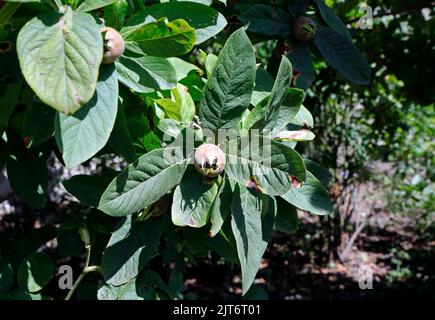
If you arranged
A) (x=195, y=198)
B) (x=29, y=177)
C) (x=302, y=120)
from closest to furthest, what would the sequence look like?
1. (x=195, y=198)
2. (x=302, y=120)
3. (x=29, y=177)

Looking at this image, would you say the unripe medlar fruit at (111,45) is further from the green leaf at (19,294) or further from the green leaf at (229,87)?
the green leaf at (19,294)

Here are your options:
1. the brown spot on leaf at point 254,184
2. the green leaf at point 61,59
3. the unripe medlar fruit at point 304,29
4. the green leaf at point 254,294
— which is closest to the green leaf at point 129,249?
the brown spot on leaf at point 254,184

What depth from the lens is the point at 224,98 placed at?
102 centimetres

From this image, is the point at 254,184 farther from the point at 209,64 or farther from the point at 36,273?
the point at 36,273

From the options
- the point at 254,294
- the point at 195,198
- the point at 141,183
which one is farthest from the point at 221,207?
the point at 254,294

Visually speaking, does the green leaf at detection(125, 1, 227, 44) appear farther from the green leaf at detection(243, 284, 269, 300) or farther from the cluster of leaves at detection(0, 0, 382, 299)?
the green leaf at detection(243, 284, 269, 300)

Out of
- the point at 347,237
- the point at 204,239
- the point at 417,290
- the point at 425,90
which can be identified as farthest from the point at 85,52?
the point at 347,237

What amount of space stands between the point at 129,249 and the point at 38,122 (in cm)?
35

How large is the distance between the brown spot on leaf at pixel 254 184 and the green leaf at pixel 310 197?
12cm

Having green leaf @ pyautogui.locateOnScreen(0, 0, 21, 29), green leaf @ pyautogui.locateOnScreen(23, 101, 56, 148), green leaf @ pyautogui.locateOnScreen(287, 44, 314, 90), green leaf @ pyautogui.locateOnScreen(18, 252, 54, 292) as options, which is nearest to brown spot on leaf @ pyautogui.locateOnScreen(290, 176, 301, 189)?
green leaf @ pyautogui.locateOnScreen(287, 44, 314, 90)

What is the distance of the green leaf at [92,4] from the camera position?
0.89 m

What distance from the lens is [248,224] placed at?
102 cm

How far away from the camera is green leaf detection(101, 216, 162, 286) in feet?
3.70

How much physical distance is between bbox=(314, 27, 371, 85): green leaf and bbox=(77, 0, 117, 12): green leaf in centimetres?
67
